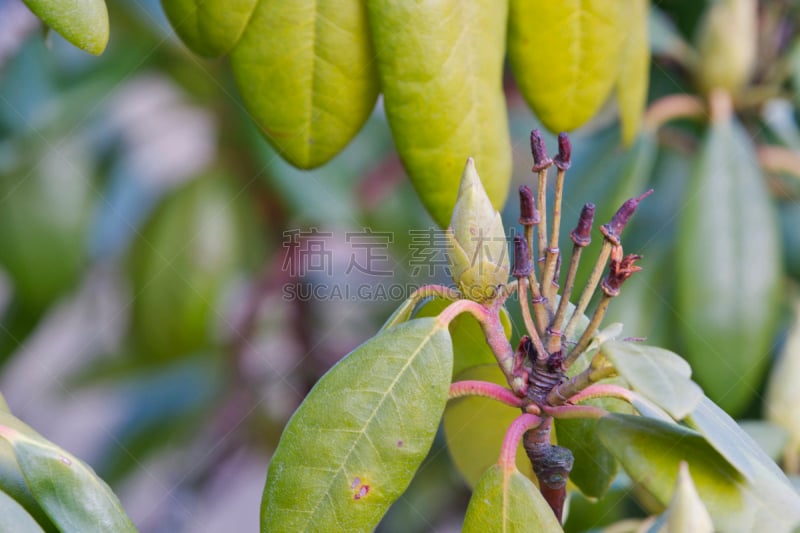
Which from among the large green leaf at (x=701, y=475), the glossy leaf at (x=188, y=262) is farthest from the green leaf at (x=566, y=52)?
the glossy leaf at (x=188, y=262)

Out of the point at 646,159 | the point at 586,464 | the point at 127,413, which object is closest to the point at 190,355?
the point at 127,413

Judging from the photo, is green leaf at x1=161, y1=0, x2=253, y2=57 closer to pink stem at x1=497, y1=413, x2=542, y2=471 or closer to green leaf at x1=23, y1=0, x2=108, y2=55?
green leaf at x1=23, y1=0, x2=108, y2=55

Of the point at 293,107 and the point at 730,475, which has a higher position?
the point at 293,107

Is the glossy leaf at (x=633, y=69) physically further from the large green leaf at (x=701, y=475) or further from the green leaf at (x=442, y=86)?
the large green leaf at (x=701, y=475)

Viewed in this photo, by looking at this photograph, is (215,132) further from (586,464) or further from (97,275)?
(586,464)

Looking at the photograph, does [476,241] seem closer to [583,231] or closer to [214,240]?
[583,231]
